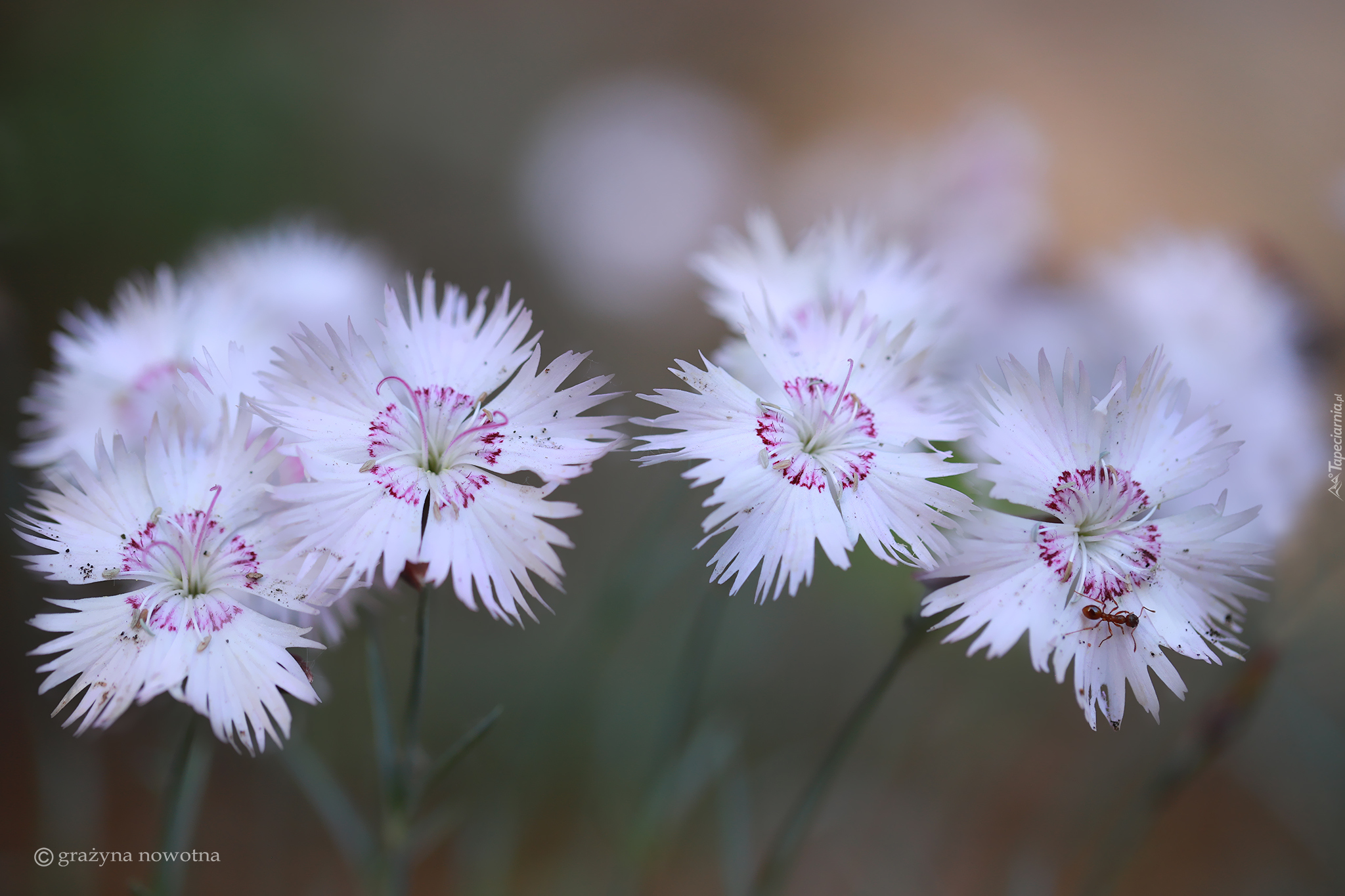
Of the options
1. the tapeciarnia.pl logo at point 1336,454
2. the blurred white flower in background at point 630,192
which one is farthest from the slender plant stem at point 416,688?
the blurred white flower in background at point 630,192

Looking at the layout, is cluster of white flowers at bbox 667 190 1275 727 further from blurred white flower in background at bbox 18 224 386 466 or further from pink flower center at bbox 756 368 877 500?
blurred white flower in background at bbox 18 224 386 466

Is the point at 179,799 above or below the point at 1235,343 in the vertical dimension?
below

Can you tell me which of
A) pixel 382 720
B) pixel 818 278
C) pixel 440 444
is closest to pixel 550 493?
pixel 440 444

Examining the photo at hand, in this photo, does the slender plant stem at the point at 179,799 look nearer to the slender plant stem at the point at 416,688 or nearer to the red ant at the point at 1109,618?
the slender plant stem at the point at 416,688

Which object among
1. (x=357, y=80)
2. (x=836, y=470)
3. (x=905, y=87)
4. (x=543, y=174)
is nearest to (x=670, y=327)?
(x=543, y=174)

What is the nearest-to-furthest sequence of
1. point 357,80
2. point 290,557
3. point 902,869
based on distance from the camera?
point 290,557 < point 902,869 < point 357,80

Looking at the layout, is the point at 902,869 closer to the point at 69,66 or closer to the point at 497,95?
the point at 69,66

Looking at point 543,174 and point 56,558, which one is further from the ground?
point 543,174

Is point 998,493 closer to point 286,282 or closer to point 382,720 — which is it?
point 382,720

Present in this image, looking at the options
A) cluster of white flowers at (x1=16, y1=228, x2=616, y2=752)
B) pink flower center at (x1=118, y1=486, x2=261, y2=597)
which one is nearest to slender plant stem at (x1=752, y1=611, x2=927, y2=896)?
cluster of white flowers at (x1=16, y1=228, x2=616, y2=752)
